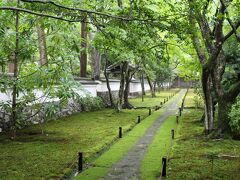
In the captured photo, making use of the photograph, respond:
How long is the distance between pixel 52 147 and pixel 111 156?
7.83 feet

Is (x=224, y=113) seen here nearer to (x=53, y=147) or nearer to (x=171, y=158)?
(x=171, y=158)

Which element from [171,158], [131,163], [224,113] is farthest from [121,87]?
[131,163]

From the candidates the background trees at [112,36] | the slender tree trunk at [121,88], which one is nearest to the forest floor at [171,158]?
the background trees at [112,36]

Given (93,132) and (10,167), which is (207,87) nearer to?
(93,132)

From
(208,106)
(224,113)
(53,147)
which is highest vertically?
(208,106)

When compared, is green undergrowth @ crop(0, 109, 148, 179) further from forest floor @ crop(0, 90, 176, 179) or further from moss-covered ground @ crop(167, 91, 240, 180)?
moss-covered ground @ crop(167, 91, 240, 180)

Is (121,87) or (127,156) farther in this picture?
(121,87)

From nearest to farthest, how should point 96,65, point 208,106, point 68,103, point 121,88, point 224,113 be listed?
point 224,113, point 208,106, point 68,103, point 121,88, point 96,65

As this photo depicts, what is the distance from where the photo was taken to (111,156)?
10.7 metres

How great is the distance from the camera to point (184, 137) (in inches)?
556

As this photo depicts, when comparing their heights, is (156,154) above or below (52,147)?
below

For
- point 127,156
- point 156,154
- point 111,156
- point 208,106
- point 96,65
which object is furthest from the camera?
point 96,65

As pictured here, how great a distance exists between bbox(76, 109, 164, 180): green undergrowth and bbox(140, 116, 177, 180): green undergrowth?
879 millimetres

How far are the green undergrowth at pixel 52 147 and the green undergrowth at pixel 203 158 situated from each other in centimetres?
290
